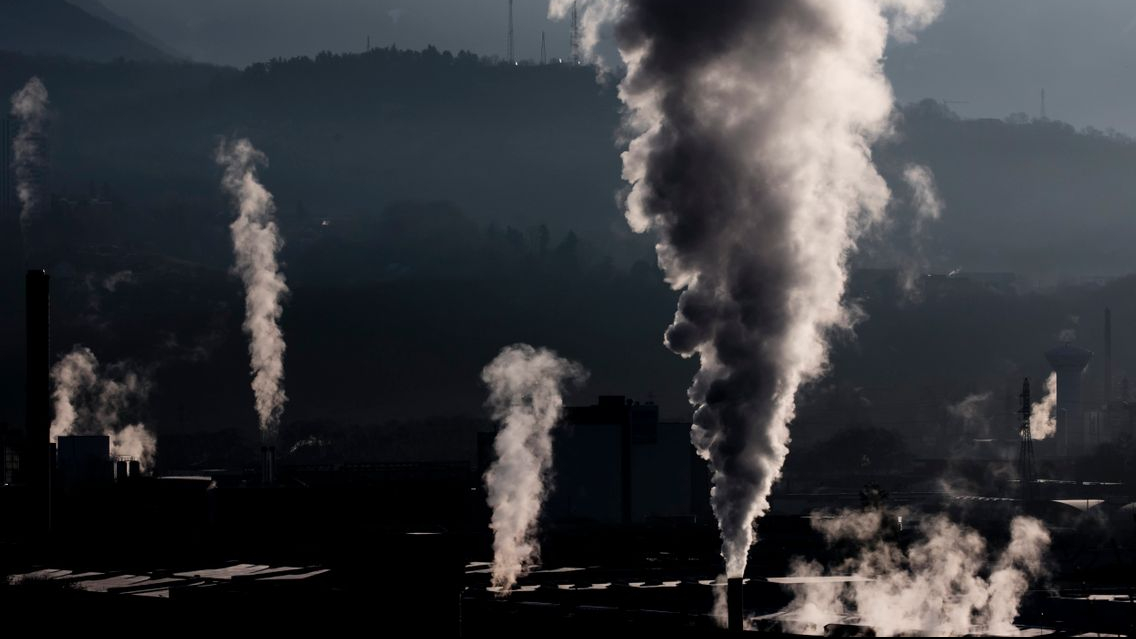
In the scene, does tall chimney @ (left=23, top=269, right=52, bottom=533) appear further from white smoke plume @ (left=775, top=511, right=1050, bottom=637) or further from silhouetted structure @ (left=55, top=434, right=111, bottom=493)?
white smoke plume @ (left=775, top=511, right=1050, bottom=637)

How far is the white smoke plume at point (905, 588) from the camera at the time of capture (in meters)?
65.5

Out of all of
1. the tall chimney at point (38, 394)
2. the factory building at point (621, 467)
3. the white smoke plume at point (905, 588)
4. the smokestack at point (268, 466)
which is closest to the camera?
the white smoke plume at point (905, 588)

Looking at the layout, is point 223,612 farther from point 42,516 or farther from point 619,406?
point 619,406

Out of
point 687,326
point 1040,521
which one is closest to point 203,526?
point 687,326

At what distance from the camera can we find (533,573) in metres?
86.8

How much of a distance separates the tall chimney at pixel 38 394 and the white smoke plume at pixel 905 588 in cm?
4393

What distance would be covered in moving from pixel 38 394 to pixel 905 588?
51689mm

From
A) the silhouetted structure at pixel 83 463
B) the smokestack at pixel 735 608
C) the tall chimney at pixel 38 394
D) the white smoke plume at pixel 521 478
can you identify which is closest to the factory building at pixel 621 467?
the white smoke plume at pixel 521 478

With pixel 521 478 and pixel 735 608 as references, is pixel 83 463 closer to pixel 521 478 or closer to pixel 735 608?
pixel 521 478

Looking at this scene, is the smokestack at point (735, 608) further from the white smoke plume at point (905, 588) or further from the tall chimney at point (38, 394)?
the tall chimney at point (38, 394)

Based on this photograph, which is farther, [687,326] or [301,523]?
[301,523]

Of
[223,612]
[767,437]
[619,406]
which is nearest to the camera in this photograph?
[767,437]

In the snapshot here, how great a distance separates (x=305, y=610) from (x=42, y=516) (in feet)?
153

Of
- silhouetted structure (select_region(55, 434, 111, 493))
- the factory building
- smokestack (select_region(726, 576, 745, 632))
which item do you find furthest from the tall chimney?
the factory building
